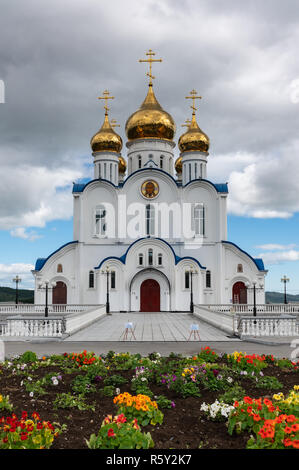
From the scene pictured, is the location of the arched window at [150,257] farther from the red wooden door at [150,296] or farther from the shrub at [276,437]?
the shrub at [276,437]

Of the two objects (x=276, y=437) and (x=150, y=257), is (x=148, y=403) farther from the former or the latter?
(x=150, y=257)

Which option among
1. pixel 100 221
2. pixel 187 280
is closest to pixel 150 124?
pixel 100 221

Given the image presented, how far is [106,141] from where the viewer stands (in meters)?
40.6

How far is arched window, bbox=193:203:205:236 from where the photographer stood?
37719mm

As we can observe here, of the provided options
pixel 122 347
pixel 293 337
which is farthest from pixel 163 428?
pixel 293 337

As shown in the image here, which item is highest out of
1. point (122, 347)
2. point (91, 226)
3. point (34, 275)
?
point (91, 226)

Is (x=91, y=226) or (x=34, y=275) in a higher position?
(x=91, y=226)

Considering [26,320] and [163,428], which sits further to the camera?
[26,320]

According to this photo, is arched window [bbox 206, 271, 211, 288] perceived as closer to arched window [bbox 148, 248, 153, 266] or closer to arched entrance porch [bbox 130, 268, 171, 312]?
arched entrance porch [bbox 130, 268, 171, 312]

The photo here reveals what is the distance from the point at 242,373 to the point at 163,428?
3.16 m

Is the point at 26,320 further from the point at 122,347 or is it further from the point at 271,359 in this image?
the point at 271,359

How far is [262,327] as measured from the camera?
17.4m

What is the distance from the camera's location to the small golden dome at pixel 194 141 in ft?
132

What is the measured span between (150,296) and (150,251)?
3.52 m
